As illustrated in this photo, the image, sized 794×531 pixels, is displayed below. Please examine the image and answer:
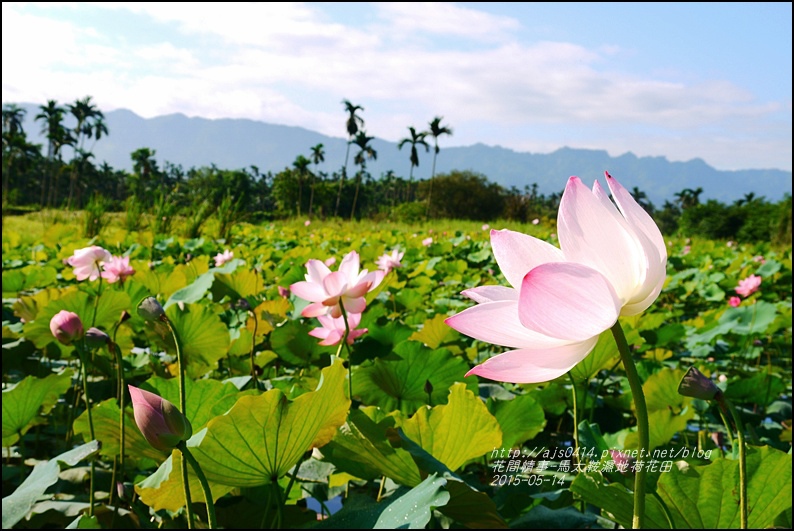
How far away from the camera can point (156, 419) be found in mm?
497

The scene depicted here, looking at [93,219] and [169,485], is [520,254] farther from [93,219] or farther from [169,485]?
[93,219]

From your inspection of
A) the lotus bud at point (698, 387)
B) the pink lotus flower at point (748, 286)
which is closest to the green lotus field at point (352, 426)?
the lotus bud at point (698, 387)

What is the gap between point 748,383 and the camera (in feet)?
4.32

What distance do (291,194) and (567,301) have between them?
3919cm

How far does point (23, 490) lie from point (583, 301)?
0.78 meters

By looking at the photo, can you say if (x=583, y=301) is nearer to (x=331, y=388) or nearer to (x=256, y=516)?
(x=331, y=388)

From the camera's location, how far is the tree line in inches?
383

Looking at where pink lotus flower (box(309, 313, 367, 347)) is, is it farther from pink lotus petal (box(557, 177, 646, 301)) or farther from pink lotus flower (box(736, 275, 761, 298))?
pink lotus flower (box(736, 275, 761, 298))

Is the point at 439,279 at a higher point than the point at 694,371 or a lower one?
lower

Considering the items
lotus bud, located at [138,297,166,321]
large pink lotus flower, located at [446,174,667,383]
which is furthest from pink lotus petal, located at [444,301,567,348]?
lotus bud, located at [138,297,166,321]

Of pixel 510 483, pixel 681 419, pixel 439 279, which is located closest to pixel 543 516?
pixel 510 483

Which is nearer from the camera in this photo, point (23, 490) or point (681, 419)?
point (23, 490)

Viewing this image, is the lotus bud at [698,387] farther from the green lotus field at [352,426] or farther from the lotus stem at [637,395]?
the lotus stem at [637,395]

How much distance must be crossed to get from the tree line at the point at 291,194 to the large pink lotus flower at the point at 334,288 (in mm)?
4539
